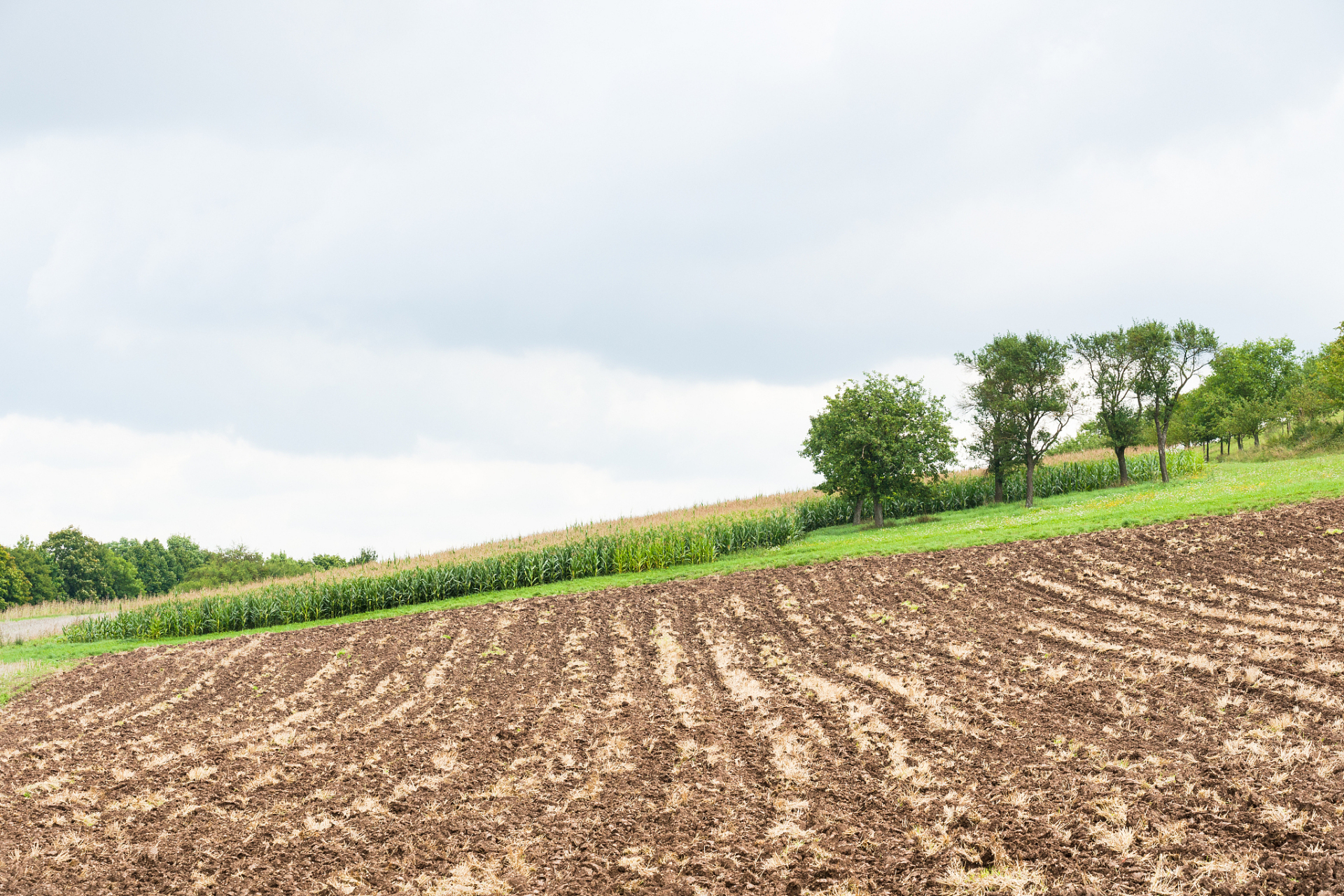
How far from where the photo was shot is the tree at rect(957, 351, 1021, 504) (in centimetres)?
3412

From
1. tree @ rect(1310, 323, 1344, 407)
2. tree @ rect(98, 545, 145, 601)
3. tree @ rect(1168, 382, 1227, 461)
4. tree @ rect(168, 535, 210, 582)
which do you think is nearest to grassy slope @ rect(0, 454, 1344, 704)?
tree @ rect(1310, 323, 1344, 407)

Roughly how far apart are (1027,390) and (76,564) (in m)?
64.9

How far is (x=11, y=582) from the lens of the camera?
165 ft

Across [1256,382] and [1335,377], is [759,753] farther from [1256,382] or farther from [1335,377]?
[1256,382]

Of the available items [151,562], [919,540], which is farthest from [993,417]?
[151,562]

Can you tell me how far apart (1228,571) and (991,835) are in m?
11.6

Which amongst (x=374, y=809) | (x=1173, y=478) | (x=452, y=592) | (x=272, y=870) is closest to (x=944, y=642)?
(x=374, y=809)

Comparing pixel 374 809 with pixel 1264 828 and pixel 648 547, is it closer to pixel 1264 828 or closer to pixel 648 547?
pixel 1264 828

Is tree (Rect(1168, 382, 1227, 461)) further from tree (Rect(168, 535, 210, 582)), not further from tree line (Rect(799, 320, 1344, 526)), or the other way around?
tree (Rect(168, 535, 210, 582))

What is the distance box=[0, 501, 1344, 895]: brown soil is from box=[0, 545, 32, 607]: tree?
45401mm

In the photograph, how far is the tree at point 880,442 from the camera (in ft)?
107

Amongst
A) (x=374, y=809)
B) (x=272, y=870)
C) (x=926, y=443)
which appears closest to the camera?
(x=272, y=870)

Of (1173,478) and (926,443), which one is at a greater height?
(926,443)

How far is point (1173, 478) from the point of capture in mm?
37000
